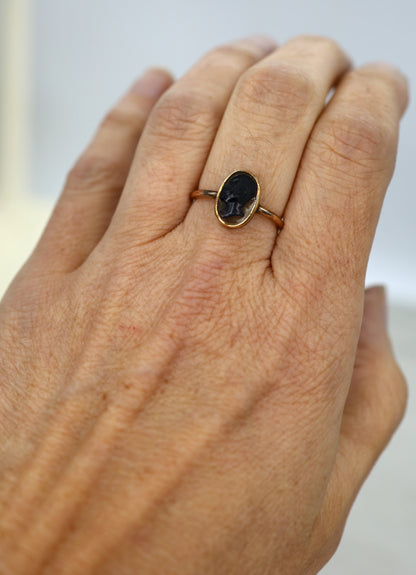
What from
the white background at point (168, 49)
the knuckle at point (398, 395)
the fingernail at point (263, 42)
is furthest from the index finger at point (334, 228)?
the white background at point (168, 49)

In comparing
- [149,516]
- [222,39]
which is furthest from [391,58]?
[149,516]

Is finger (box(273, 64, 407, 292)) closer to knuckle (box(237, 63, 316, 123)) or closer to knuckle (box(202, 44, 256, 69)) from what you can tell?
knuckle (box(237, 63, 316, 123))

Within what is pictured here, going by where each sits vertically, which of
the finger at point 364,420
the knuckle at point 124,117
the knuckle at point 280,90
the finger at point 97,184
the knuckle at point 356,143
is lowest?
the finger at point 364,420

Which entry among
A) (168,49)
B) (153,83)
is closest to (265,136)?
(153,83)

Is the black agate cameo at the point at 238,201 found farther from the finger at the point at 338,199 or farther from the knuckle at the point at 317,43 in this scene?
the knuckle at the point at 317,43

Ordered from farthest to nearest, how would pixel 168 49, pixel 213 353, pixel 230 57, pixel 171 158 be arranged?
1. pixel 168 49
2. pixel 230 57
3. pixel 171 158
4. pixel 213 353

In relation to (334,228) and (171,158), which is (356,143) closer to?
(334,228)
